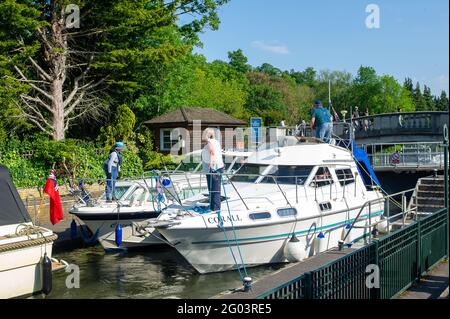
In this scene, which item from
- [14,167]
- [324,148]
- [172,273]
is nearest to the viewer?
[172,273]

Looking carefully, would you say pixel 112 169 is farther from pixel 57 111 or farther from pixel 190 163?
pixel 57 111

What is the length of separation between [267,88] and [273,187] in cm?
5200

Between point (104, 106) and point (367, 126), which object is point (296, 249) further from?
point (367, 126)

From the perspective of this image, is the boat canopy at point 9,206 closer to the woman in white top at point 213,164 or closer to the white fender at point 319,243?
the woman in white top at point 213,164

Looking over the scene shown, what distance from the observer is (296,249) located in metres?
13.5

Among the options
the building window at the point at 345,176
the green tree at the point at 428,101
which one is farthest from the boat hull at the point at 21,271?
the green tree at the point at 428,101

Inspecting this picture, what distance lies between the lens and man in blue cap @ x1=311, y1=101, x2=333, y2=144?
17.5m

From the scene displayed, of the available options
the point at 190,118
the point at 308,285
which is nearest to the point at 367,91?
the point at 190,118

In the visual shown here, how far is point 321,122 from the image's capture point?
1778 cm

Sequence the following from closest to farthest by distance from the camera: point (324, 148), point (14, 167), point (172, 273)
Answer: point (172, 273)
point (324, 148)
point (14, 167)

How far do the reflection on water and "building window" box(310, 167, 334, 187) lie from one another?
9.20 feet

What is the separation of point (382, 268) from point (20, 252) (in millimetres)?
7008

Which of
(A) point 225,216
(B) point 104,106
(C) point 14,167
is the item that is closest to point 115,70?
(B) point 104,106
